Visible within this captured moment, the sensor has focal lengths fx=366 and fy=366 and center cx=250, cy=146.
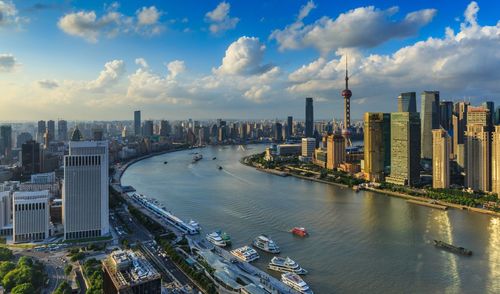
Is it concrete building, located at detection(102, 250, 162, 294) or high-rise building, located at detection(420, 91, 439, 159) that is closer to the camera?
concrete building, located at detection(102, 250, 162, 294)

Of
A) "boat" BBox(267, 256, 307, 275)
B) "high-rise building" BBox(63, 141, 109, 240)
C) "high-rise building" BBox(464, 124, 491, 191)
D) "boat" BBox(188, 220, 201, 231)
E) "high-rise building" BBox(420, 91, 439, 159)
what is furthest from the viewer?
"high-rise building" BBox(420, 91, 439, 159)

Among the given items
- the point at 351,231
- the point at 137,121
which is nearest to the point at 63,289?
Answer: the point at 351,231

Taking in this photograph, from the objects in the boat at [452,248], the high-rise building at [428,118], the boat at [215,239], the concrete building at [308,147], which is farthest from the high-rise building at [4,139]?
the high-rise building at [428,118]

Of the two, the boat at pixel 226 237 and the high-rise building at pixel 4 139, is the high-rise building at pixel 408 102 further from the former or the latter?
the high-rise building at pixel 4 139

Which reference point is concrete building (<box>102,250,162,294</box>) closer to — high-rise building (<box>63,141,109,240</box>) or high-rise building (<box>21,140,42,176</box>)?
high-rise building (<box>63,141,109,240</box>)

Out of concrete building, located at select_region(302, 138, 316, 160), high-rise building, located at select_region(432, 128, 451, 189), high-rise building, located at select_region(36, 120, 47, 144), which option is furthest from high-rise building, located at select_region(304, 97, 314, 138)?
high-rise building, located at select_region(36, 120, 47, 144)
